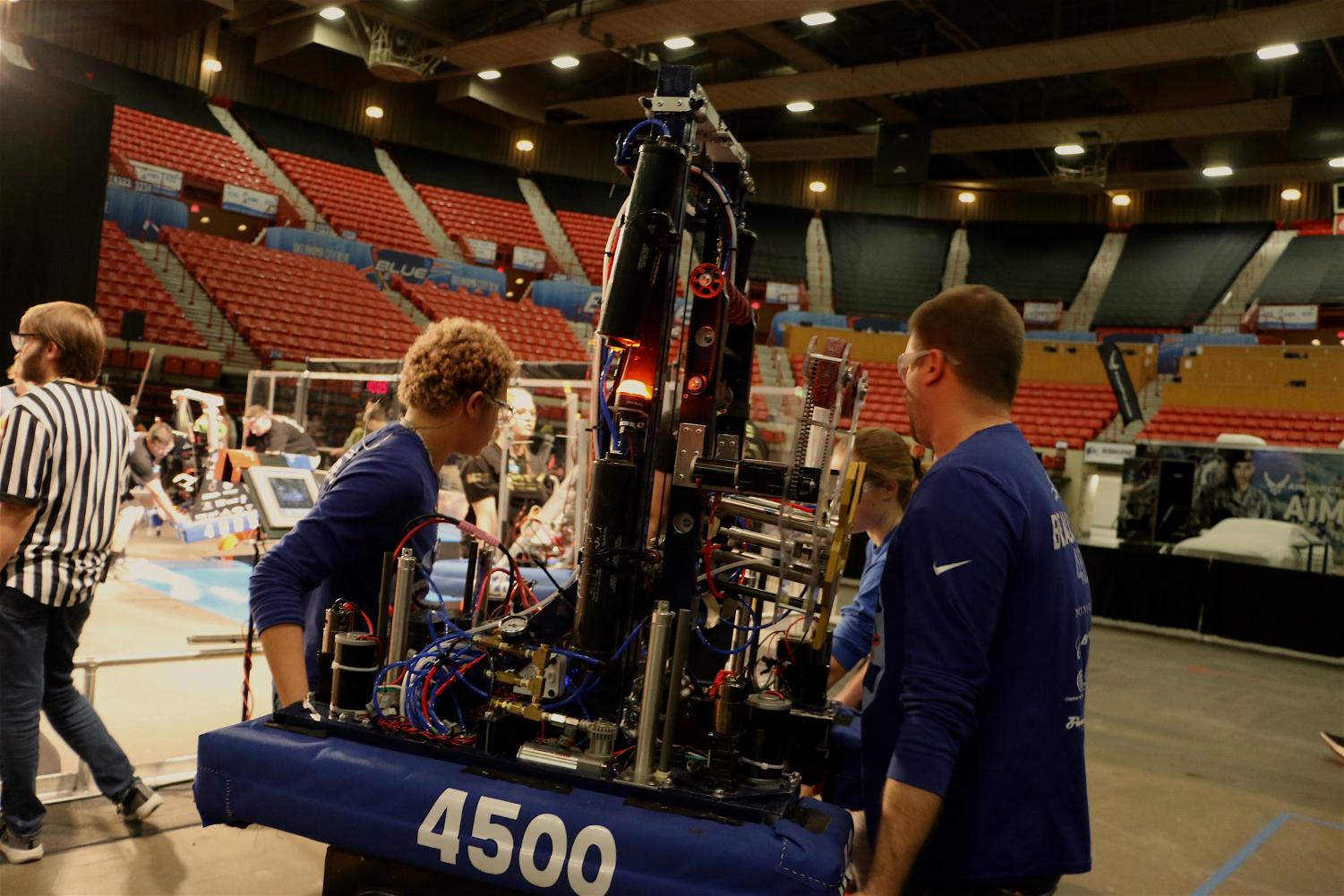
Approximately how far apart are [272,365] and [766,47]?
9.49 metres

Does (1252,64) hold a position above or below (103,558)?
above

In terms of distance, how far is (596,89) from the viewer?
802 inches

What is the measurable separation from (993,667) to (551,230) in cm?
2299

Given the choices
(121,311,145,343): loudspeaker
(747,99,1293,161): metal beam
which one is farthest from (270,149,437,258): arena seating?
(747,99,1293,161): metal beam

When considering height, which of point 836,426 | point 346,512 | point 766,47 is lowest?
point 346,512

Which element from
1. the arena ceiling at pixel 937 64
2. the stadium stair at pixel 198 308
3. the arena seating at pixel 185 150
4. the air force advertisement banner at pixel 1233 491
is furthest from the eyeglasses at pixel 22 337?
the arena seating at pixel 185 150

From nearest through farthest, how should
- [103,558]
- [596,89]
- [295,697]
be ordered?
1. [295,697]
2. [103,558]
3. [596,89]

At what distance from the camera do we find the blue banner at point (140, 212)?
1712 centimetres

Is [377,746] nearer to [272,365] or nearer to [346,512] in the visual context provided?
[346,512]

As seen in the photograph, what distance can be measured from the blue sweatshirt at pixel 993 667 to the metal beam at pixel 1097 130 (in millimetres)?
16588

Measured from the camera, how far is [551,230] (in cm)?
2348

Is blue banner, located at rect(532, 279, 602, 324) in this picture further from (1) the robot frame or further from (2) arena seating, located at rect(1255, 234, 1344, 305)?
(1) the robot frame

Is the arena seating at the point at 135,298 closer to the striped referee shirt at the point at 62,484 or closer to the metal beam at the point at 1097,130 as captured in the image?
the metal beam at the point at 1097,130

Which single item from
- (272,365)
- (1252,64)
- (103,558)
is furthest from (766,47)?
(103,558)
